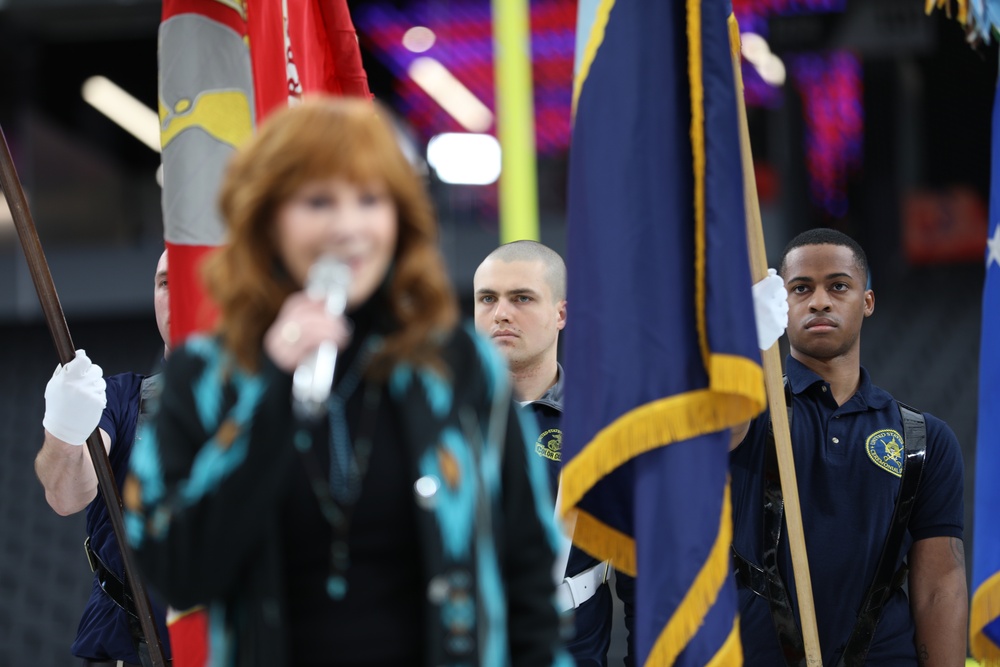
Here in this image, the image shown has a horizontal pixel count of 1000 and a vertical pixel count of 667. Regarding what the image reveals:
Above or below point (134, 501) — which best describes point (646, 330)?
above

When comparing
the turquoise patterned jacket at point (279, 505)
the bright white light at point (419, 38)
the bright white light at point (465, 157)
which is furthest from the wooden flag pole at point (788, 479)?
the bright white light at point (419, 38)

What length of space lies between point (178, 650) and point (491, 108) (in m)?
9.88

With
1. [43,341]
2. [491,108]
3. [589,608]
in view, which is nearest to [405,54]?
[491,108]

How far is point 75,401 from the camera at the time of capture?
267 cm

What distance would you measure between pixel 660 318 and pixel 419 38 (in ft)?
32.9

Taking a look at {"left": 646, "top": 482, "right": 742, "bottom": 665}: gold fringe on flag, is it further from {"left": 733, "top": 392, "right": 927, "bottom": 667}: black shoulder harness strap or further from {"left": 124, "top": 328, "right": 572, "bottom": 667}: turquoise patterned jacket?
{"left": 124, "top": 328, "right": 572, "bottom": 667}: turquoise patterned jacket

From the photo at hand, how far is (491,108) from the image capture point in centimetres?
1186

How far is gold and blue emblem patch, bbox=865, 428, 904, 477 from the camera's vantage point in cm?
305

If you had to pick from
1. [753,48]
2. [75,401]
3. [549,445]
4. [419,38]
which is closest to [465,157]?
[419,38]

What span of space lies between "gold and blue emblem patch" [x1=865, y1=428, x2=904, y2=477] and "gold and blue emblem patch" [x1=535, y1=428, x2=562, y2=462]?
2.43 feet

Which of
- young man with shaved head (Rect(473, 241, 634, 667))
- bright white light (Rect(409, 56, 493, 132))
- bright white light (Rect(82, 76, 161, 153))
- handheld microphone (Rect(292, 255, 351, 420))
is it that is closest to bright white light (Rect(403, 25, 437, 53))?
bright white light (Rect(409, 56, 493, 132))

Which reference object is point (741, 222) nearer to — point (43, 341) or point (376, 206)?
point (376, 206)

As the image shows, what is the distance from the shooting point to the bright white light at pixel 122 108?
13.1 metres

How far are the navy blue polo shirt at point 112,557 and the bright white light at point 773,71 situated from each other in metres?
9.24
